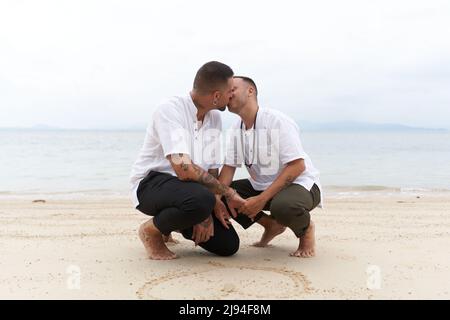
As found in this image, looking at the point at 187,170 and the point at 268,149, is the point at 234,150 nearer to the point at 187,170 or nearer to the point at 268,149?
Result: the point at 268,149

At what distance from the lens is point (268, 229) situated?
4.43m

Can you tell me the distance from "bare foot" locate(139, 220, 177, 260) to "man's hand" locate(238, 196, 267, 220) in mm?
657

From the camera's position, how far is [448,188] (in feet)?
39.1

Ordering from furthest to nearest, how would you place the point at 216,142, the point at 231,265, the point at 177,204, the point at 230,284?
1. the point at 216,142
2. the point at 231,265
3. the point at 177,204
4. the point at 230,284

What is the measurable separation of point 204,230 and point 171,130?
2.57 feet

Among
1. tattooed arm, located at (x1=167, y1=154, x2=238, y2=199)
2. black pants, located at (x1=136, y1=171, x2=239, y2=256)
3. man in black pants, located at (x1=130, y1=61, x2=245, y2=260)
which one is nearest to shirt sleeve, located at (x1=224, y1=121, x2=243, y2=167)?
man in black pants, located at (x1=130, y1=61, x2=245, y2=260)

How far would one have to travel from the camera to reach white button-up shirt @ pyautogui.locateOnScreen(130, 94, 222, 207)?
368cm

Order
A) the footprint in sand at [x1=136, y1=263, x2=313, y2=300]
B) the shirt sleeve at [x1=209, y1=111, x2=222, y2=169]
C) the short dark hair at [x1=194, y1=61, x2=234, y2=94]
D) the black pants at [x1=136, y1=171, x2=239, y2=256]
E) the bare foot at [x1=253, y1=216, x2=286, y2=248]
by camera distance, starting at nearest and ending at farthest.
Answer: the footprint in sand at [x1=136, y1=263, x2=313, y2=300] → the black pants at [x1=136, y1=171, x2=239, y2=256] → the short dark hair at [x1=194, y1=61, x2=234, y2=94] → the shirt sleeve at [x1=209, y1=111, x2=222, y2=169] → the bare foot at [x1=253, y1=216, x2=286, y2=248]

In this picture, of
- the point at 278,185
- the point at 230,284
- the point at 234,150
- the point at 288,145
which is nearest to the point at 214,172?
the point at 234,150

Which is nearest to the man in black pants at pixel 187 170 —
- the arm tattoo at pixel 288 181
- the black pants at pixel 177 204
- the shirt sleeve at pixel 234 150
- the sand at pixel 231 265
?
the black pants at pixel 177 204

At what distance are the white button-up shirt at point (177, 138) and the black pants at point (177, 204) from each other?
9 cm

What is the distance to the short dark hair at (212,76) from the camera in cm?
371

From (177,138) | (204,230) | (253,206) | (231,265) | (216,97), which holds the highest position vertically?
(216,97)

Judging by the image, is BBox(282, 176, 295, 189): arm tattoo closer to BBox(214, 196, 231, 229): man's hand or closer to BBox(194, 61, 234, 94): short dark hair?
BBox(214, 196, 231, 229): man's hand
